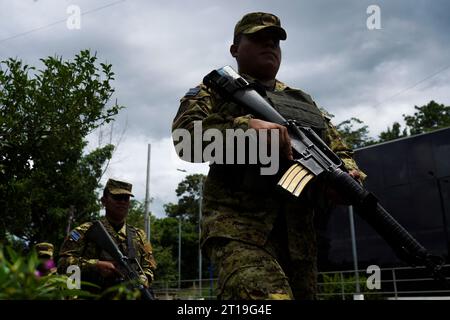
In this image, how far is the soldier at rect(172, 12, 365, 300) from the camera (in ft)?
5.70

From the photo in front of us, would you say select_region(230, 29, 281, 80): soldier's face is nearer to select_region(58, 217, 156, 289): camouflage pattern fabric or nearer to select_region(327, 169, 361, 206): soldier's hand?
select_region(327, 169, 361, 206): soldier's hand

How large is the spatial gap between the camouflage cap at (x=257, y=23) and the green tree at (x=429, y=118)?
119 feet

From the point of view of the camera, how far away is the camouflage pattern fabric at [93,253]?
3775mm

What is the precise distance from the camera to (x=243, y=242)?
1.81 meters

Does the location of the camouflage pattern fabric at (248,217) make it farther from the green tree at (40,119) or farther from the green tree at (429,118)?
the green tree at (429,118)

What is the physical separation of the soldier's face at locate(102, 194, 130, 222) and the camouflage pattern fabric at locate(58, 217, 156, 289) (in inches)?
3.8

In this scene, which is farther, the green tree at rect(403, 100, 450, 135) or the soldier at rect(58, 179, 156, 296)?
the green tree at rect(403, 100, 450, 135)

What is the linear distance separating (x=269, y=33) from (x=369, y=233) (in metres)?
11.7

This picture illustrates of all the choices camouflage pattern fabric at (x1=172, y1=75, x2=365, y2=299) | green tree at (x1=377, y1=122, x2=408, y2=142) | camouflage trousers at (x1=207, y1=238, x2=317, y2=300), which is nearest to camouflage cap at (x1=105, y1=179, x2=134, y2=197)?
camouflage pattern fabric at (x1=172, y1=75, x2=365, y2=299)

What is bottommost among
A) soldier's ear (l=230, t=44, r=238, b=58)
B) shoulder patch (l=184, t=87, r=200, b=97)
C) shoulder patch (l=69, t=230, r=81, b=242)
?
shoulder patch (l=69, t=230, r=81, b=242)

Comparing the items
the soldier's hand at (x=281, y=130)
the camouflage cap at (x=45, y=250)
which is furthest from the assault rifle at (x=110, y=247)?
the camouflage cap at (x=45, y=250)

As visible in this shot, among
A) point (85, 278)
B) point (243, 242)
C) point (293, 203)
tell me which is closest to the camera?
point (243, 242)
